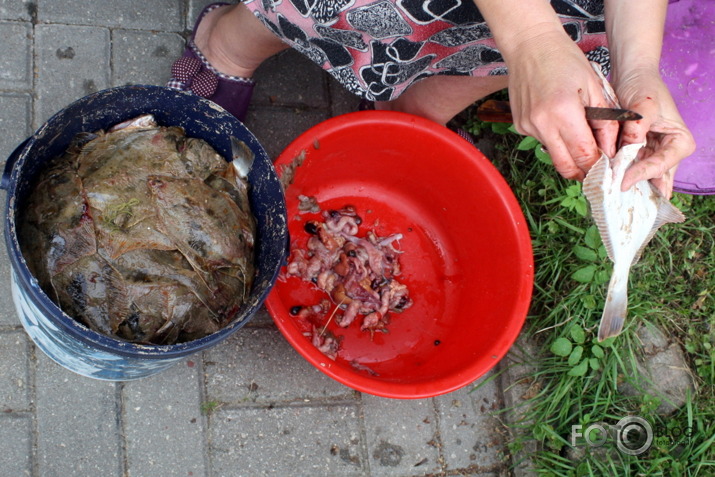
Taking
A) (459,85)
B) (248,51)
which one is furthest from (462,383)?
(248,51)

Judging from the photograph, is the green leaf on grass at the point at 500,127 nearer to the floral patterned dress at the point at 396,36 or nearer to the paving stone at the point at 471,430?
the floral patterned dress at the point at 396,36

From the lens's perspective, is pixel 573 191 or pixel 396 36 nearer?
pixel 396 36

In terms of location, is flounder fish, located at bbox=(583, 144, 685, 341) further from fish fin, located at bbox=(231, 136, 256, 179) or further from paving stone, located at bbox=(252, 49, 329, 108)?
paving stone, located at bbox=(252, 49, 329, 108)

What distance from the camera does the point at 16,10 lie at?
2408mm

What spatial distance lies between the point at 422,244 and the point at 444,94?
A: 708 mm

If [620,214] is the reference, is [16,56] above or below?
below

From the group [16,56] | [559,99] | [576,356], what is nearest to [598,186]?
[559,99]

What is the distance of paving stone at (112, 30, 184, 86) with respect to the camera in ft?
8.21

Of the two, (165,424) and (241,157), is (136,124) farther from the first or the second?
(165,424)

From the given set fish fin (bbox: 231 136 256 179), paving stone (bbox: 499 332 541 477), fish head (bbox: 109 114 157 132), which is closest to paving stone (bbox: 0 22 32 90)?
fish head (bbox: 109 114 157 132)

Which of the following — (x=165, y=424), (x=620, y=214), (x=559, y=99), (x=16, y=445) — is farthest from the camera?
(x=165, y=424)

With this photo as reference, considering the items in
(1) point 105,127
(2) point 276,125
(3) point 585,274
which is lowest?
(3) point 585,274

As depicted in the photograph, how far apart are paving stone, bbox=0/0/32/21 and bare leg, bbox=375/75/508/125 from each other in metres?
1.49

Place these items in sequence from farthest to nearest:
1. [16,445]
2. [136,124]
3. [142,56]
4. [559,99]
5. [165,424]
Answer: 1. [142,56]
2. [165,424]
3. [16,445]
4. [136,124]
5. [559,99]
